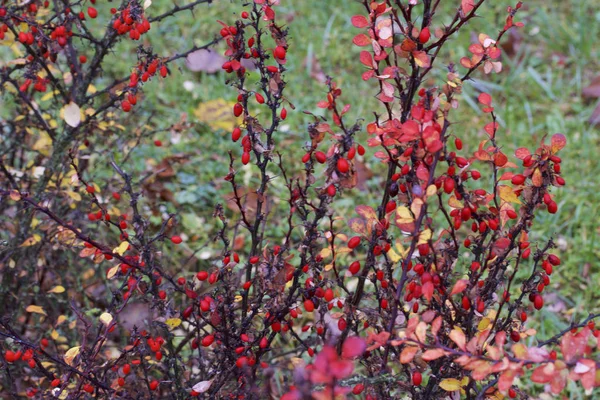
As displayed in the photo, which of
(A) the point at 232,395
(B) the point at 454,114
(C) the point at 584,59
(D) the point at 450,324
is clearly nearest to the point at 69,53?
(A) the point at 232,395

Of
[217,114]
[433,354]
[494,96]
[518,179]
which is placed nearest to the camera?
[433,354]

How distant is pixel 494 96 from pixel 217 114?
70.5 inches

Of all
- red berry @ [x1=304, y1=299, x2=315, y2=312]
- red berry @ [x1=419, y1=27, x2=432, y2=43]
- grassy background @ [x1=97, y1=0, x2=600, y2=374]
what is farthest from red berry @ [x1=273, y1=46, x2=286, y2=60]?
grassy background @ [x1=97, y1=0, x2=600, y2=374]

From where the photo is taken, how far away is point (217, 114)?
12.6 ft

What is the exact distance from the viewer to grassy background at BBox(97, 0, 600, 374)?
10.4ft

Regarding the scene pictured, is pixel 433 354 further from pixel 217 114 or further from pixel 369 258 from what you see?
pixel 217 114

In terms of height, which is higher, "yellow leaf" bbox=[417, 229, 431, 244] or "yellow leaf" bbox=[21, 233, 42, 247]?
"yellow leaf" bbox=[21, 233, 42, 247]

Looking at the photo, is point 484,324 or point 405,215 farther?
point 484,324

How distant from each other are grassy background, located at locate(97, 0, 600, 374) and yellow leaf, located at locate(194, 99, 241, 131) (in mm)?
58

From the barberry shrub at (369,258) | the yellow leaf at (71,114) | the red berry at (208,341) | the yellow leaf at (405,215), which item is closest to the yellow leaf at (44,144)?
the barberry shrub at (369,258)

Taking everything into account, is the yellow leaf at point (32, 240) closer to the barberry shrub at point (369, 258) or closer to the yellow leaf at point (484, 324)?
the barberry shrub at point (369, 258)

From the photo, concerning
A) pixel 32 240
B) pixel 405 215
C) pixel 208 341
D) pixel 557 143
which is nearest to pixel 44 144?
pixel 32 240

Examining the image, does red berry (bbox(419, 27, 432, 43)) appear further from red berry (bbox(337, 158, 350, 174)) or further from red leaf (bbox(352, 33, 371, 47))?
red berry (bbox(337, 158, 350, 174))

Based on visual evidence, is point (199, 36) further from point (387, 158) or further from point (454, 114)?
point (387, 158)
